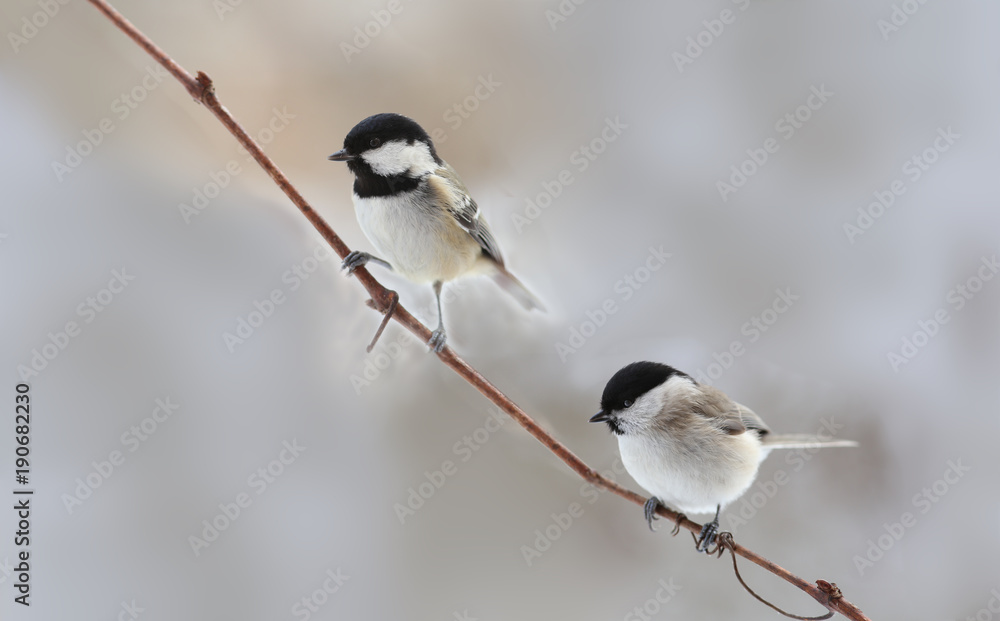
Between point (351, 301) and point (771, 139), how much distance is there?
1524 mm

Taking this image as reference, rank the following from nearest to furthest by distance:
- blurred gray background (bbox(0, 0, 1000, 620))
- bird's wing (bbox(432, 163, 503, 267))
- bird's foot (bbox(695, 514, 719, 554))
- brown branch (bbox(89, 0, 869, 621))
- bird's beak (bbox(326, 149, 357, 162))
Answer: brown branch (bbox(89, 0, 869, 621)) → bird's beak (bbox(326, 149, 357, 162)) → bird's foot (bbox(695, 514, 719, 554)) → bird's wing (bbox(432, 163, 503, 267)) → blurred gray background (bbox(0, 0, 1000, 620))

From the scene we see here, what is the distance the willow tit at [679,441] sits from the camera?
92 centimetres

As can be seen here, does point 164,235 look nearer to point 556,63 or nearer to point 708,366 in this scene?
point 556,63

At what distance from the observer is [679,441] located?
1.03 meters

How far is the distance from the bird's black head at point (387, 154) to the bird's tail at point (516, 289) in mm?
267

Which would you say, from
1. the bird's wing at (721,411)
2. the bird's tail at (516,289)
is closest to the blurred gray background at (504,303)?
the bird's tail at (516,289)

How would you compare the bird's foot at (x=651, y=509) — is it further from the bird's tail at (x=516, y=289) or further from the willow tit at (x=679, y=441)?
the bird's tail at (x=516, y=289)

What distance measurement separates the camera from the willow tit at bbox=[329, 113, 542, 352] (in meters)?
0.82

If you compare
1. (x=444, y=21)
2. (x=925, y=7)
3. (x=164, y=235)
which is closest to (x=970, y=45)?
(x=925, y=7)

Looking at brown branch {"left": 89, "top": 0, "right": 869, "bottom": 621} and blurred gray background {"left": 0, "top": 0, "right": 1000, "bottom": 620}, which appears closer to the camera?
brown branch {"left": 89, "top": 0, "right": 869, "bottom": 621}

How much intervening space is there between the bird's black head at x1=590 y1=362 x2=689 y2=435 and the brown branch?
0.54ft

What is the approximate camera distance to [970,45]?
7.11 feet

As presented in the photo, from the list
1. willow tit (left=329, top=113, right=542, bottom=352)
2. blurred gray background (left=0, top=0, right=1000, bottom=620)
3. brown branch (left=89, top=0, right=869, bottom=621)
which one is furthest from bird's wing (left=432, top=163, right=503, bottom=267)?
brown branch (left=89, top=0, right=869, bottom=621)

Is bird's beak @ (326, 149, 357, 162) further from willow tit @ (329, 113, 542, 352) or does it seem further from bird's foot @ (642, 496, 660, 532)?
bird's foot @ (642, 496, 660, 532)
